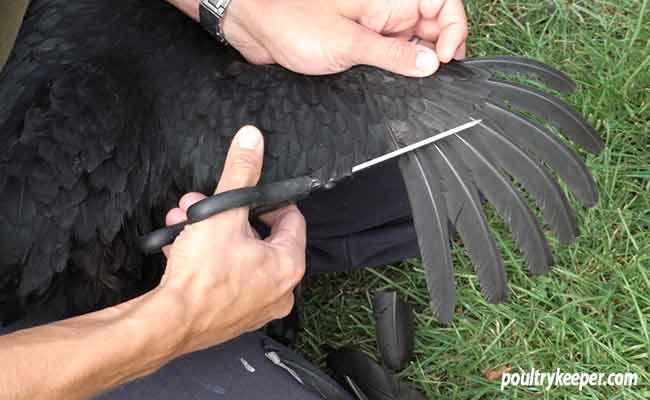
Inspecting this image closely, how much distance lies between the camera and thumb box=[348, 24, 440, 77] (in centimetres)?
131

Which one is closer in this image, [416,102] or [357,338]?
[416,102]

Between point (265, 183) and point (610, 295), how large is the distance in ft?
3.15

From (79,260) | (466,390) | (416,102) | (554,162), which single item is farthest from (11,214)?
(466,390)

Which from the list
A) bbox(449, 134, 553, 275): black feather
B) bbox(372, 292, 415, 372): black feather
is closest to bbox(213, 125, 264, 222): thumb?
bbox(449, 134, 553, 275): black feather

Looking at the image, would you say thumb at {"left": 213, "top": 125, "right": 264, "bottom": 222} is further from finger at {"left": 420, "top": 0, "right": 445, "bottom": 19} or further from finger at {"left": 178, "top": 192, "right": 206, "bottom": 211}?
finger at {"left": 420, "top": 0, "right": 445, "bottom": 19}

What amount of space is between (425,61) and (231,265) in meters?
0.47

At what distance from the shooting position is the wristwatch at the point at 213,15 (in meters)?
1.44

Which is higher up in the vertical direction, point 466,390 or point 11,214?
point 11,214

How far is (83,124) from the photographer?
4.12 ft

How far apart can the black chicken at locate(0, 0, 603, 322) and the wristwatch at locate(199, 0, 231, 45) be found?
74mm

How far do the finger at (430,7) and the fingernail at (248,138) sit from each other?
0.41 metres

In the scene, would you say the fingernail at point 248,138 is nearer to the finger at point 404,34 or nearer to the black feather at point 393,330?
the finger at point 404,34

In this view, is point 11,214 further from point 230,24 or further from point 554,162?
point 554,162

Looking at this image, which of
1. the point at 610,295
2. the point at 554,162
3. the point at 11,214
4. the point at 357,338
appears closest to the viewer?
the point at 11,214
